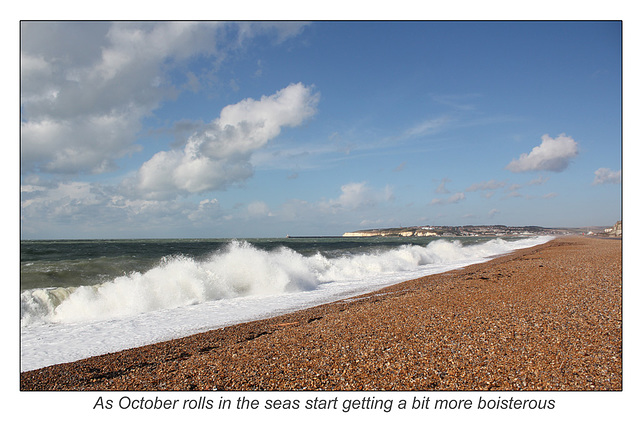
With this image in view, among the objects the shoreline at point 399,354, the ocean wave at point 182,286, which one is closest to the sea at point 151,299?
the ocean wave at point 182,286

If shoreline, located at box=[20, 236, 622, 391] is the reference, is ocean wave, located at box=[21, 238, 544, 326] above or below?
below

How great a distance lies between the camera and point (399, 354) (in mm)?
4574

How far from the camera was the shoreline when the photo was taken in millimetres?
3895

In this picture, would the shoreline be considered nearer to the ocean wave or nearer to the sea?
the sea

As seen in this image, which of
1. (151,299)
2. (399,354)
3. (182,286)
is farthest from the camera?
(182,286)

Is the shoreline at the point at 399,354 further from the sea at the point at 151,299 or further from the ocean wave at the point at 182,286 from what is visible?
the ocean wave at the point at 182,286

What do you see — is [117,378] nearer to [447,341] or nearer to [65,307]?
[447,341]

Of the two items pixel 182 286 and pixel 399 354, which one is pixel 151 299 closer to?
pixel 182 286

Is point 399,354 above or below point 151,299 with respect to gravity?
above

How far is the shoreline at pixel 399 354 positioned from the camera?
12.8ft

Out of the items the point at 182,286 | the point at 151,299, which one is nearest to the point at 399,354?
the point at 151,299

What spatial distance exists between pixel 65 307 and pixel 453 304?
11344 millimetres

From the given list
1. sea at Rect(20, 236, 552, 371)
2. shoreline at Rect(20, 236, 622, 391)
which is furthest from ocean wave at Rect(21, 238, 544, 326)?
shoreline at Rect(20, 236, 622, 391)
